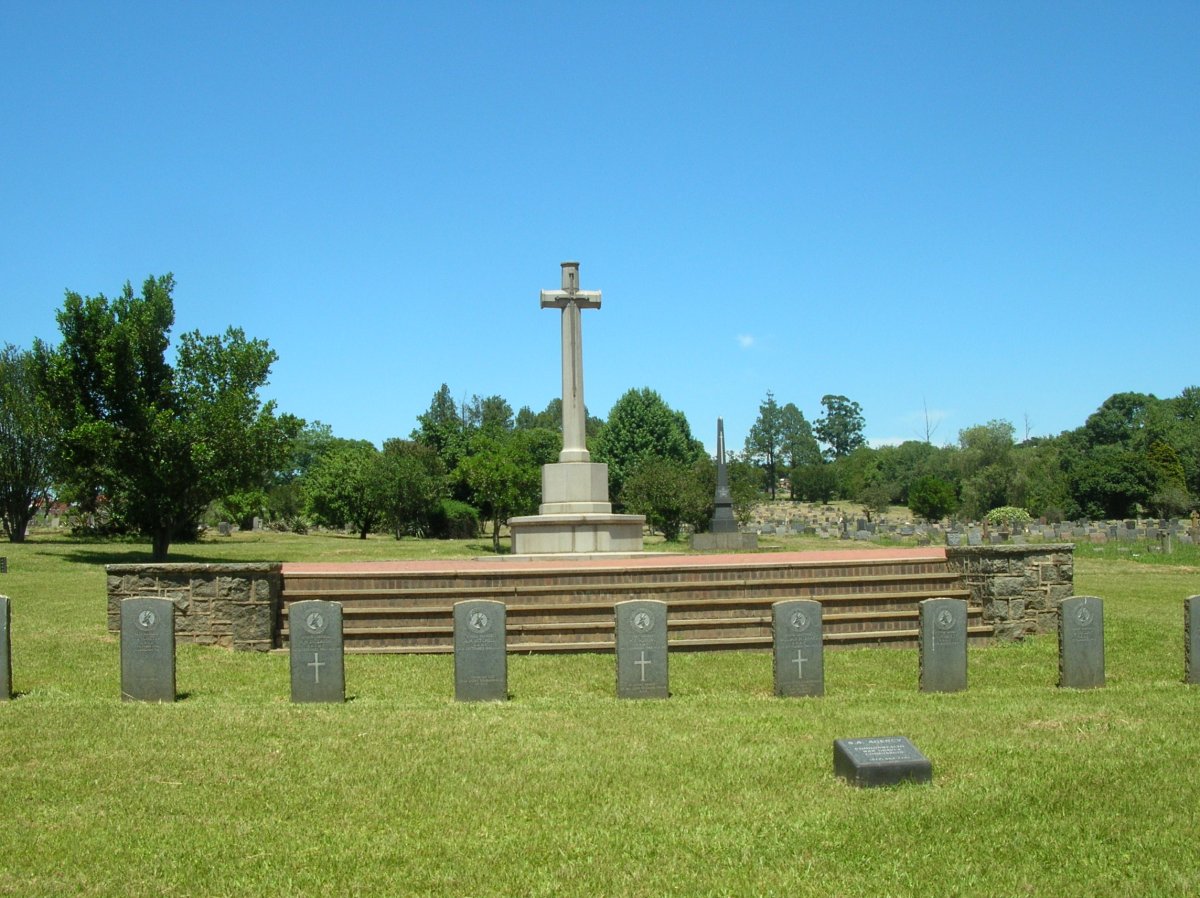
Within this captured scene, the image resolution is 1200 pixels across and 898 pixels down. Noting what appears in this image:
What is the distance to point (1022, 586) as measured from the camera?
13453 mm

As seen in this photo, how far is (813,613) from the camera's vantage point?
9.92 m

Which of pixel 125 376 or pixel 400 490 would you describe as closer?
pixel 125 376

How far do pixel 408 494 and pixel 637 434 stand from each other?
865 inches

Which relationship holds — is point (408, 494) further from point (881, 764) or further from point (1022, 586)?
point (881, 764)

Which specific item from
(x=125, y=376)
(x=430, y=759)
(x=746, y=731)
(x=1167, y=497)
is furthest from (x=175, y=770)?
(x=1167, y=497)

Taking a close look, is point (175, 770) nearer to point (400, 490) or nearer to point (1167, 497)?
point (400, 490)

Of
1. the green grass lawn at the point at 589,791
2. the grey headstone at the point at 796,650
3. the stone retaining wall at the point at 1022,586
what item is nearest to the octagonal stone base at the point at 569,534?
the stone retaining wall at the point at 1022,586

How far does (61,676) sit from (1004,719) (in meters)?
8.87

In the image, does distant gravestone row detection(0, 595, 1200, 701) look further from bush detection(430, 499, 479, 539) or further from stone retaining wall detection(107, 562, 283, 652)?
bush detection(430, 499, 479, 539)

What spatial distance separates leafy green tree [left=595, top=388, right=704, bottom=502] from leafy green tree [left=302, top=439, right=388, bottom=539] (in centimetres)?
1723

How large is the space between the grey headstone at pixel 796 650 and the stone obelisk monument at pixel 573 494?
11.0m

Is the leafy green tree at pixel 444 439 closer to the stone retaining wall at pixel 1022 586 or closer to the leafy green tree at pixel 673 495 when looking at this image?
the leafy green tree at pixel 673 495

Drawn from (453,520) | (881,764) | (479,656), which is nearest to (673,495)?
(453,520)

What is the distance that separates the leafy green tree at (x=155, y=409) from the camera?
28969 millimetres
